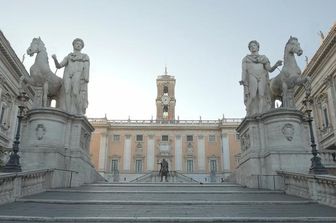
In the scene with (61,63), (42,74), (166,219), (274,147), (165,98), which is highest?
(165,98)

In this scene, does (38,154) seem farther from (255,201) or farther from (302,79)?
(302,79)

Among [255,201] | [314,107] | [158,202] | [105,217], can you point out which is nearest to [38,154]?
[158,202]

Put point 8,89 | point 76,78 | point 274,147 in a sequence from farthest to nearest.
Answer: point 8,89
point 76,78
point 274,147

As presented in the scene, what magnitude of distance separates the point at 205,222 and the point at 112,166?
57.6 meters

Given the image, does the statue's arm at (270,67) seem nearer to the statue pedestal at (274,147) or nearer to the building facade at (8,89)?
the statue pedestal at (274,147)

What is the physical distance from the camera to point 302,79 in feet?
48.8

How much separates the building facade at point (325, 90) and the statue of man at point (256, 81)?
15.8 metres

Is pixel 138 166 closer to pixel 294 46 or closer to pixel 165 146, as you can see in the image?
pixel 165 146

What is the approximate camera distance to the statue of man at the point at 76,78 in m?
15.6

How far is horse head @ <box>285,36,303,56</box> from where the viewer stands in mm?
15242

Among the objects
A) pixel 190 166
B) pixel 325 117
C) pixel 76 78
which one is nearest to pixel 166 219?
pixel 76 78

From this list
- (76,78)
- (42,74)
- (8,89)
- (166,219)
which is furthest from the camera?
(8,89)

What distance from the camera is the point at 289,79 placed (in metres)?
14.9

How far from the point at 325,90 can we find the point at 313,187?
1133 inches
